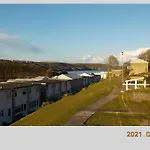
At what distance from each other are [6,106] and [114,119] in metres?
5.87

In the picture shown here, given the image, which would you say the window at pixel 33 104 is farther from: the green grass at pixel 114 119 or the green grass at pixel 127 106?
the green grass at pixel 114 119

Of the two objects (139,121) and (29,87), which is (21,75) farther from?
(139,121)

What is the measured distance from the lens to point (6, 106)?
1113cm

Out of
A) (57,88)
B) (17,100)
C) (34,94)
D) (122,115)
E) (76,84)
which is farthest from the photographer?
(76,84)

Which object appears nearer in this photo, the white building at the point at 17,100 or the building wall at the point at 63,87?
the white building at the point at 17,100

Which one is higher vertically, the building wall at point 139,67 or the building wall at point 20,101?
the building wall at point 139,67

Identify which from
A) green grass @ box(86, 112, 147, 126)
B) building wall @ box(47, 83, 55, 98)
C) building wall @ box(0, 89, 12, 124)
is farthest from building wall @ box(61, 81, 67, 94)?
green grass @ box(86, 112, 147, 126)

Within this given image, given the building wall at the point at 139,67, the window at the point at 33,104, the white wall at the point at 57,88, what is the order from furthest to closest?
the building wall at the point at 139,67
the white wall at the point at 57,88
the window at the point at 33,104

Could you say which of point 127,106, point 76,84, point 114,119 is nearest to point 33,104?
point 127,106

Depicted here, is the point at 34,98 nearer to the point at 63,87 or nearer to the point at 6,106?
the point at 6,106

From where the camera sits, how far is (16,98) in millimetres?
11930

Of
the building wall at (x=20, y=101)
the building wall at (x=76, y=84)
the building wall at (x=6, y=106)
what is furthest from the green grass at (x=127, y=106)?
the building wall at (x=76, y=84)

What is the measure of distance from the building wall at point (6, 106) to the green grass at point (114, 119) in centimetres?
480

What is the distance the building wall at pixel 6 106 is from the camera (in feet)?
35.3
